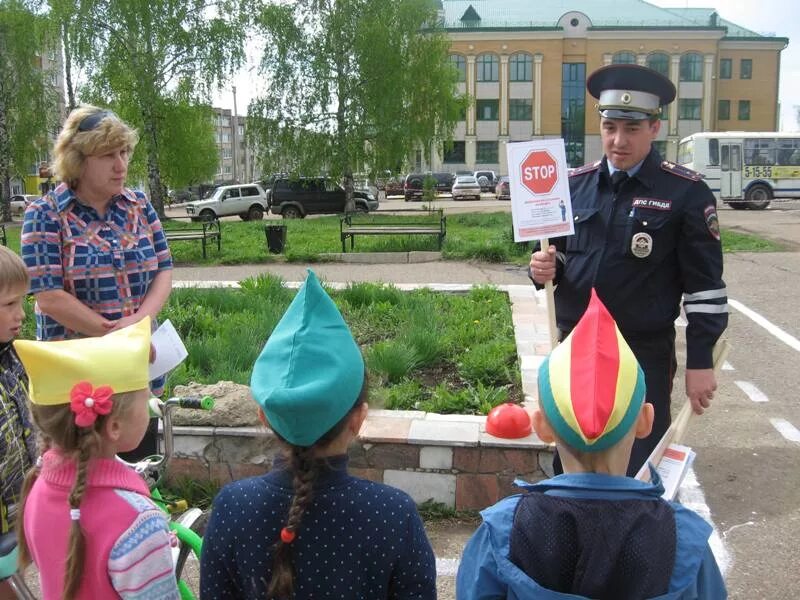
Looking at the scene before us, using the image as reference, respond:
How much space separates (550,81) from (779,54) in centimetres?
2001

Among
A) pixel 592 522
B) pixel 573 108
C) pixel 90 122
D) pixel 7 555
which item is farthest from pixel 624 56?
pixel 592 522

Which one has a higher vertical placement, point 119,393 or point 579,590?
point 119,393

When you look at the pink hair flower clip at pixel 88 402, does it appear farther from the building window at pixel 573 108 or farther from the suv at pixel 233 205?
the building window at pixel 573 108

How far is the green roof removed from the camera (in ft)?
213

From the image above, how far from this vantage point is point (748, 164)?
100 ft

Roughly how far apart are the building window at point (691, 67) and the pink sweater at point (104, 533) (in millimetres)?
69516

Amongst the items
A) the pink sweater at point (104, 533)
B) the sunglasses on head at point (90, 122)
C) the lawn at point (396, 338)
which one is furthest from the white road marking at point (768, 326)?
the pink sweater at point (104, 533)

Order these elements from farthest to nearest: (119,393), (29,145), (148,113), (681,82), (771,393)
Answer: (681,82) → (29,145) → (148,113) → (771,393) → (119,393)

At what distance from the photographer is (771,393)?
20.4 ft

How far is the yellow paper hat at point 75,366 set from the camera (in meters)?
1.82

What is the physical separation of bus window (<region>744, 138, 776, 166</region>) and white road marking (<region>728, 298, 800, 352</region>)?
22740 mm

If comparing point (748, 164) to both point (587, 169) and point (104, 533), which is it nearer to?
point (587, 169)

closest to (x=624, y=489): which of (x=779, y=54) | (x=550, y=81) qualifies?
(x=550, y=81)

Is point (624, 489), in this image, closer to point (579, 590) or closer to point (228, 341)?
point (579, 590)
